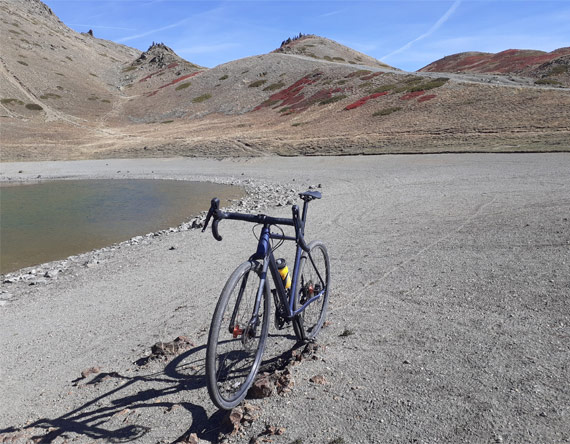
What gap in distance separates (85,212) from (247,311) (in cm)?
1614

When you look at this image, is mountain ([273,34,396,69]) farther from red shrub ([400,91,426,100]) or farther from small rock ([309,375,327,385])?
small rock ([309,375,327,385])

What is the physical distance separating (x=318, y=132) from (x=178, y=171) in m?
12.7

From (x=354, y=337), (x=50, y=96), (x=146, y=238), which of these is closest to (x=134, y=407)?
(x=354, y=337)

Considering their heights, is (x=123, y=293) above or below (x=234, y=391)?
below

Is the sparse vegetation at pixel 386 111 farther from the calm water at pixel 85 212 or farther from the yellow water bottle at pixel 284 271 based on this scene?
the yellow water bottle at pixel 284 271

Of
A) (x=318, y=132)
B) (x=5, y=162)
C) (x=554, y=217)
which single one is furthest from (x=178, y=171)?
(x=554, y=217)

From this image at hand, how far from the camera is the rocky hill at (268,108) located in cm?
2822

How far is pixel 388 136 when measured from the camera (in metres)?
29.9

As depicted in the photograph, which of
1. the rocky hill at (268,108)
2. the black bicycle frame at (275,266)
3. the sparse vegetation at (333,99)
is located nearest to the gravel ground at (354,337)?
the black bicycle frame at (275,266)

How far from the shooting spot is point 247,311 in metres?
3.61

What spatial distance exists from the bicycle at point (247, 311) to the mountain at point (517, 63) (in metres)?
41.5

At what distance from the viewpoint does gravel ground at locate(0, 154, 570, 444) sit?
331 centimetres

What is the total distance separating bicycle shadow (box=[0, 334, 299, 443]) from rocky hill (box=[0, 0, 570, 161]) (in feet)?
74.8

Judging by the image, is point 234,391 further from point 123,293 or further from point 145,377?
point 123,293
